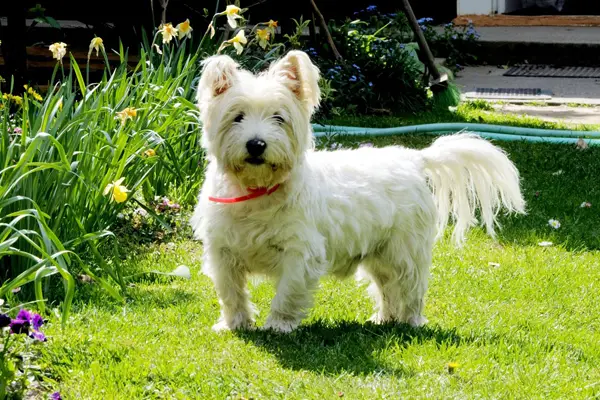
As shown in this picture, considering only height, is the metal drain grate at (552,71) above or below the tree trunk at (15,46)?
below

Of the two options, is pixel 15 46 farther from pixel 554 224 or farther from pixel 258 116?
pixel 258 116

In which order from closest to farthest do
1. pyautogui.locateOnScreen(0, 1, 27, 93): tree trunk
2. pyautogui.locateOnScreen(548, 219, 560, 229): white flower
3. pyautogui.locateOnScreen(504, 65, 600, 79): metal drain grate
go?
pyautogui.locateOnScreen(548, 219, 560, 229): white flower < pyautogui.locateOnScreen(0, 1, 27, 93): tree trunk < pyautogui.locateOnScreen(504, 65, 600, 79): metal drain grate

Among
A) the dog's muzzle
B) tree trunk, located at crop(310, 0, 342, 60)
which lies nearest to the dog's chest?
the dog's muzzle

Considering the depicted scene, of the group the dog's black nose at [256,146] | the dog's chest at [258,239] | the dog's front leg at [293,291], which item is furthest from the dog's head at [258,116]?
the dog's front leg at [293,291]

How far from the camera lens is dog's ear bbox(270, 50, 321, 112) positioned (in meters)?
4.17

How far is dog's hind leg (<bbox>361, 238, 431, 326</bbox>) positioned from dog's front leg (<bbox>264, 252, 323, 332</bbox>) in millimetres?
489

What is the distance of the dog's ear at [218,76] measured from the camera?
4109 mm

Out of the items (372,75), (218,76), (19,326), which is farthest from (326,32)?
(19,326)

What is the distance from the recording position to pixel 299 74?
420 centimetres

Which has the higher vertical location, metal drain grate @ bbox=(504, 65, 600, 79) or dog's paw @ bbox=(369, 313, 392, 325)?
dog's paw @ bbox=(369, 313, 392, 325)

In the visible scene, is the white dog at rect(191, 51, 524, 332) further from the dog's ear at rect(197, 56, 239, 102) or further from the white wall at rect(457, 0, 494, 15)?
the white wall at rect(457, 0, 494, 15)

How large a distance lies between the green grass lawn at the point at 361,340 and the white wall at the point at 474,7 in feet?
26.3

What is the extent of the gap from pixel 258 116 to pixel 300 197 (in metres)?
0.39

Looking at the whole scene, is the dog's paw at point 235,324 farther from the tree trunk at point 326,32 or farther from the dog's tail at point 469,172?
the tree trunk at point 326,32
